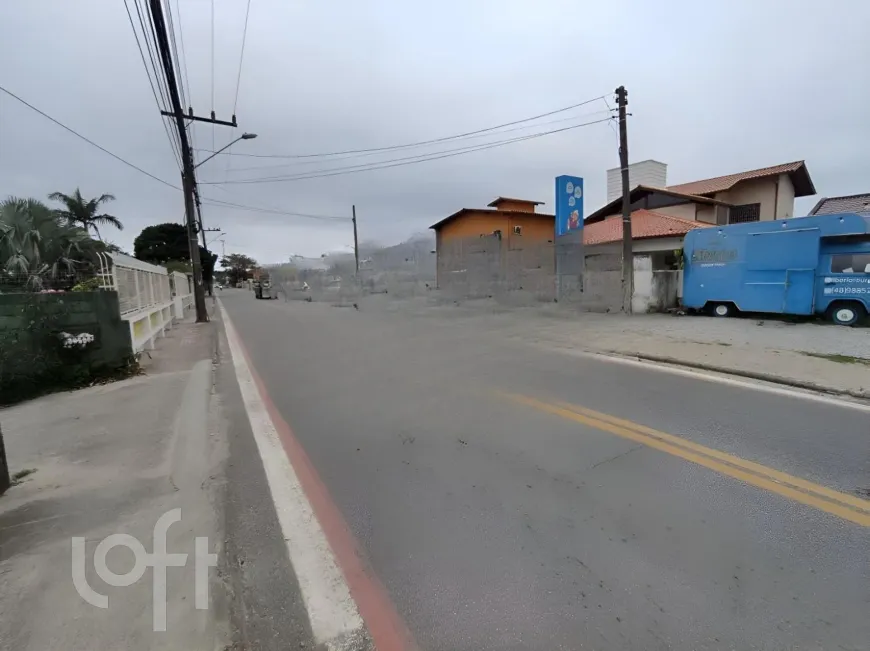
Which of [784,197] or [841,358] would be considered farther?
[784,197]

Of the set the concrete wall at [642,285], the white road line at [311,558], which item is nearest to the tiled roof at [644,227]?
the concrete wall at [642,285]

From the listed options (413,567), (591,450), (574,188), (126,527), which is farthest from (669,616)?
(574,188)

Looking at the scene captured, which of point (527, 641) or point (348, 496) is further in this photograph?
point (348, 496)

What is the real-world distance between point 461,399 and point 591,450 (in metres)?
2.00

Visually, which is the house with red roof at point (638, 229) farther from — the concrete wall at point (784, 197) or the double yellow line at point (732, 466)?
the double yellow line at point (732, 466)

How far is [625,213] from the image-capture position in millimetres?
14477

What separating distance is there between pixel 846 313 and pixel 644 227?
31.4 ft

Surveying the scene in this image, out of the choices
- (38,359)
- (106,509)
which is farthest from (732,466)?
(38,359)

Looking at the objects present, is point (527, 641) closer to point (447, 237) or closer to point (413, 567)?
point (413, 567)

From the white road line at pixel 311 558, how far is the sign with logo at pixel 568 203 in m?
15.9

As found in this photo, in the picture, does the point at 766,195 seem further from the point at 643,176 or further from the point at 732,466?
the point at 732,466

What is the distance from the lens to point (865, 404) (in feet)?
17.1

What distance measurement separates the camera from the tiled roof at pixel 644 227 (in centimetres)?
1838

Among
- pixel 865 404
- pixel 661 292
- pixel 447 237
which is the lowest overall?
pixel 865 404
